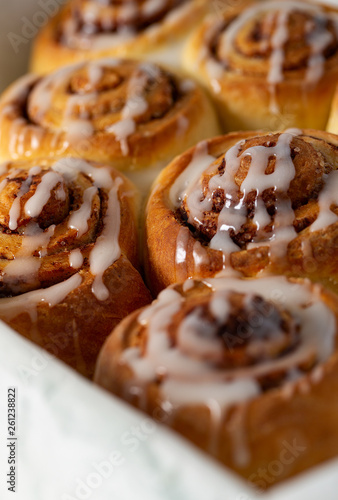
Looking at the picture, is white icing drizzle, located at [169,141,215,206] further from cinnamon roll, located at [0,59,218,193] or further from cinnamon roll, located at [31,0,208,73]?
cinnamon roll, located at [31,0,208,73]

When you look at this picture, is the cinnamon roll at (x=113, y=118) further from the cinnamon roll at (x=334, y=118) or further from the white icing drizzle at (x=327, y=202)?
the white icing drizzle at (x=327, y=202)

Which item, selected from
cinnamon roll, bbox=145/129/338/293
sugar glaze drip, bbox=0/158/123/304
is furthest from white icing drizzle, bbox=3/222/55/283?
cinnamon roll, bbox=145/129/338/293

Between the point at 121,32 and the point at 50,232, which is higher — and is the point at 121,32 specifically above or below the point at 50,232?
above

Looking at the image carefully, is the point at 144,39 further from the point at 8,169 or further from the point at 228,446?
the point at 228,446

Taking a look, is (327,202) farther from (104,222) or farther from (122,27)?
(122,27)
